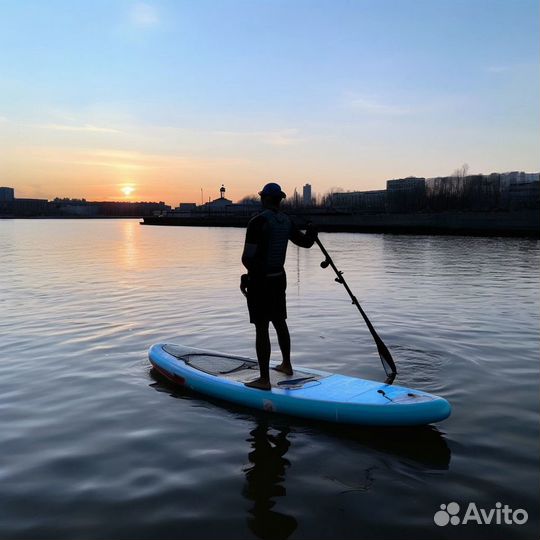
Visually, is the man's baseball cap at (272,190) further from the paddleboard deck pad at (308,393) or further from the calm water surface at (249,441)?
the calm water surface at (249,441)

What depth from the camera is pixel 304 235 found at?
20.9 feet

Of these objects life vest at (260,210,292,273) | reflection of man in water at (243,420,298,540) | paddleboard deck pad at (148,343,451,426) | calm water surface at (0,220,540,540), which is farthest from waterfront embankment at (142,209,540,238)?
reflection of man in water at (243,420,298,540)

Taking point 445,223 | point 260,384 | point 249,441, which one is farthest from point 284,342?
→ point 445,223

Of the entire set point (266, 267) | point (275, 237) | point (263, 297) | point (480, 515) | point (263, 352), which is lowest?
point (480, 515)

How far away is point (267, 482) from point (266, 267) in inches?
97.3

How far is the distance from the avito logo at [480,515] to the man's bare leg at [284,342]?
2.77 m

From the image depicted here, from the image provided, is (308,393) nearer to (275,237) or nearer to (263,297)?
(263,297)

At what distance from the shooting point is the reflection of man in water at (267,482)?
3.76 metres

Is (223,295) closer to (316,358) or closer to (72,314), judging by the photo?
(72,314)

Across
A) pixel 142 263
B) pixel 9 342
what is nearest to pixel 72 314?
pixel 9 342

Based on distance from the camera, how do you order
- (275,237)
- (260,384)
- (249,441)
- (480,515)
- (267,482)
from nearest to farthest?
(480,515), (267,482), (249,441), (275,237), (260,384)

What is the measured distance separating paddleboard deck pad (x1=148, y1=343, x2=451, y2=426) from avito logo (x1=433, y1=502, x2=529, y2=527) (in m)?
1.16

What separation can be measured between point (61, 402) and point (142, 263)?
21384mm

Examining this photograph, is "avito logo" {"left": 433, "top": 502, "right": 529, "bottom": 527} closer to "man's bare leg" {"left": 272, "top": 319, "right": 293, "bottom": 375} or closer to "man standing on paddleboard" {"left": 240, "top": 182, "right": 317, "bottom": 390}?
"man standing on paddleboard" {"left": 240, "top": 182, "right": 317, "bottom": 390}
